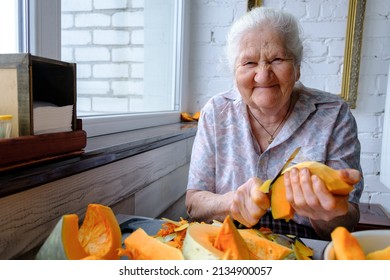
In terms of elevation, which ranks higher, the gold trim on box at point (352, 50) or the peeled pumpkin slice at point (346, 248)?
the gold trim on box at point (352, 50)

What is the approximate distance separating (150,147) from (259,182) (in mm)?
612

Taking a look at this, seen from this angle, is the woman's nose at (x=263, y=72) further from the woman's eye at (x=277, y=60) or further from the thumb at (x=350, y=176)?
the thumb at (x=350, y=176)

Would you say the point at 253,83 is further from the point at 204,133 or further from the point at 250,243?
the point at 250,243

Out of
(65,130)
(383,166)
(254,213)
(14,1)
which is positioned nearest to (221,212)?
(254,213)

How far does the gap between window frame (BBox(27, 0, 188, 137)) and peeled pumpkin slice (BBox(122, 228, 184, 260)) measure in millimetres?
584

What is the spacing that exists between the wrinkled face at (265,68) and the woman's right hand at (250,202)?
0.42m

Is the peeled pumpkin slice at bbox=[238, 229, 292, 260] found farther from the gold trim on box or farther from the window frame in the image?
the gold trim on box

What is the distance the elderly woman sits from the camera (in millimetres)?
922

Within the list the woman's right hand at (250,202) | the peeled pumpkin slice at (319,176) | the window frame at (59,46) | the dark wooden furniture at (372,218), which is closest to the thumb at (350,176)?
the peeled pumpkin slice at (319,176)

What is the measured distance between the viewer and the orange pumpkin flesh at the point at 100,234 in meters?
0.43

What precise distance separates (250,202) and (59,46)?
0.66 meters

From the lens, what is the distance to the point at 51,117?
649mm

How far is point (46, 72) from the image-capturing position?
69 centimetres
